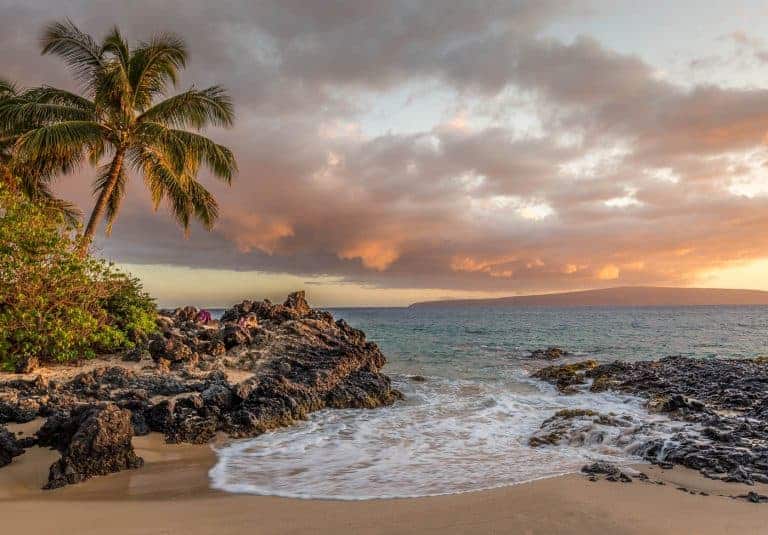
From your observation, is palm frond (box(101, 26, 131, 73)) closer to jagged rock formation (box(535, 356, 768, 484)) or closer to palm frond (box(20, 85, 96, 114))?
palm frond (box(20, 85, 96, 114))

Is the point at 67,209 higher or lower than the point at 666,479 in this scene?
higher

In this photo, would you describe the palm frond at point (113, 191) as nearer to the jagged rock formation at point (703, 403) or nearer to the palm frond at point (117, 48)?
the palm frond at point (117, 48)

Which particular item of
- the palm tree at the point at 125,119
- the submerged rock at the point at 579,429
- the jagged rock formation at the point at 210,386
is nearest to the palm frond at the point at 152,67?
the palm tree at the point at 125,119

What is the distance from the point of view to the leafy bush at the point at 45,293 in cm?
1412

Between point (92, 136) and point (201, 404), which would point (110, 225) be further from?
point (201, 404)

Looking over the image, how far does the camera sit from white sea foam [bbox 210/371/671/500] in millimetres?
6957

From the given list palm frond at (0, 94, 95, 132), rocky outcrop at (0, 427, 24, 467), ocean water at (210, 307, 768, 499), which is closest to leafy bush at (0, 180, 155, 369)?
palm frond at (0, 94, 95, 132)

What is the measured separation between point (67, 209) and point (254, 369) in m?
15.9

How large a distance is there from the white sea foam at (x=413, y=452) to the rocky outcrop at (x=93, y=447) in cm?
146

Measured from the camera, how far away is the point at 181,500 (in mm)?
6176

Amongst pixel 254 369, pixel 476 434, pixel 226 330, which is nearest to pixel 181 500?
pixel 476 434

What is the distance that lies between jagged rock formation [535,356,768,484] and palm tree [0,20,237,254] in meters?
18.5

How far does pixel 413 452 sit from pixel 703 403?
919 cm

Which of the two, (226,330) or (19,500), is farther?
(226,330)
